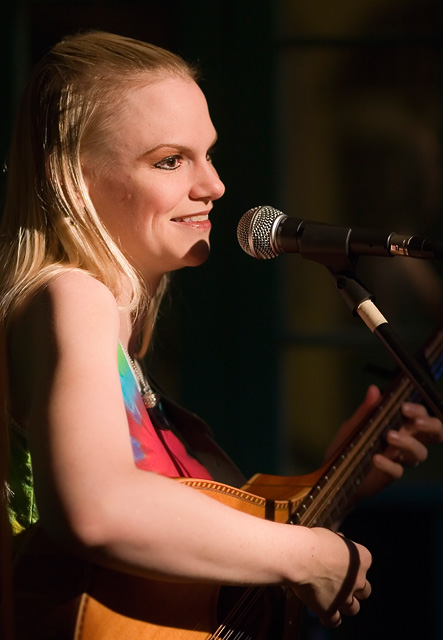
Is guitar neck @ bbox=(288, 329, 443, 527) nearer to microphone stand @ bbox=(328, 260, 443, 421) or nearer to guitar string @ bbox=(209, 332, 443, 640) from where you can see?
guitar string @ bbox=(209, 332, 443, 640)

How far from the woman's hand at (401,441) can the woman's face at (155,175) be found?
54cm

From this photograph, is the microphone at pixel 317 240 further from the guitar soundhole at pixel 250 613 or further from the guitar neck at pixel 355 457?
the guitar soundhole at pixel 250 613

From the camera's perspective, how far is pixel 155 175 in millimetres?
1256

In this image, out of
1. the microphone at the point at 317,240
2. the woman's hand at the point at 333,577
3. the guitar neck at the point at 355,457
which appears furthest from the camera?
the guitar neck at the point at 355,457

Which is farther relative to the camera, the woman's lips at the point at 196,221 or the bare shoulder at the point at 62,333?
the woman's lips at the point at 196,221

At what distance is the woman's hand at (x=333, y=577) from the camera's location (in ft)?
3.77

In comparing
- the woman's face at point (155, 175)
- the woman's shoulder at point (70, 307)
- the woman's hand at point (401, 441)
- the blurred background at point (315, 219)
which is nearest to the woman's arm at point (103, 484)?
the woman's shoulder at point (70, 307)

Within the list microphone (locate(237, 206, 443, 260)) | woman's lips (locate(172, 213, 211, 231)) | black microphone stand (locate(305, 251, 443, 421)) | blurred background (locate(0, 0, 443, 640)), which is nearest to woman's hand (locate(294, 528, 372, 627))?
black microphone stand (locate(305, 251, 443, 421))

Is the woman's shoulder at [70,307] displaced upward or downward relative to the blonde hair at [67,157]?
downward

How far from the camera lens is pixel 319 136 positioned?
89.2 inches

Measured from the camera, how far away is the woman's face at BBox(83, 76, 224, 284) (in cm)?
125

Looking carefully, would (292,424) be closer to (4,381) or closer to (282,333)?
(282,333)

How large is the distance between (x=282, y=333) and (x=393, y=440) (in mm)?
782

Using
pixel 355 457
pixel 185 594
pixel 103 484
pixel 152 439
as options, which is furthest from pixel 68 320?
pixel 355 457
